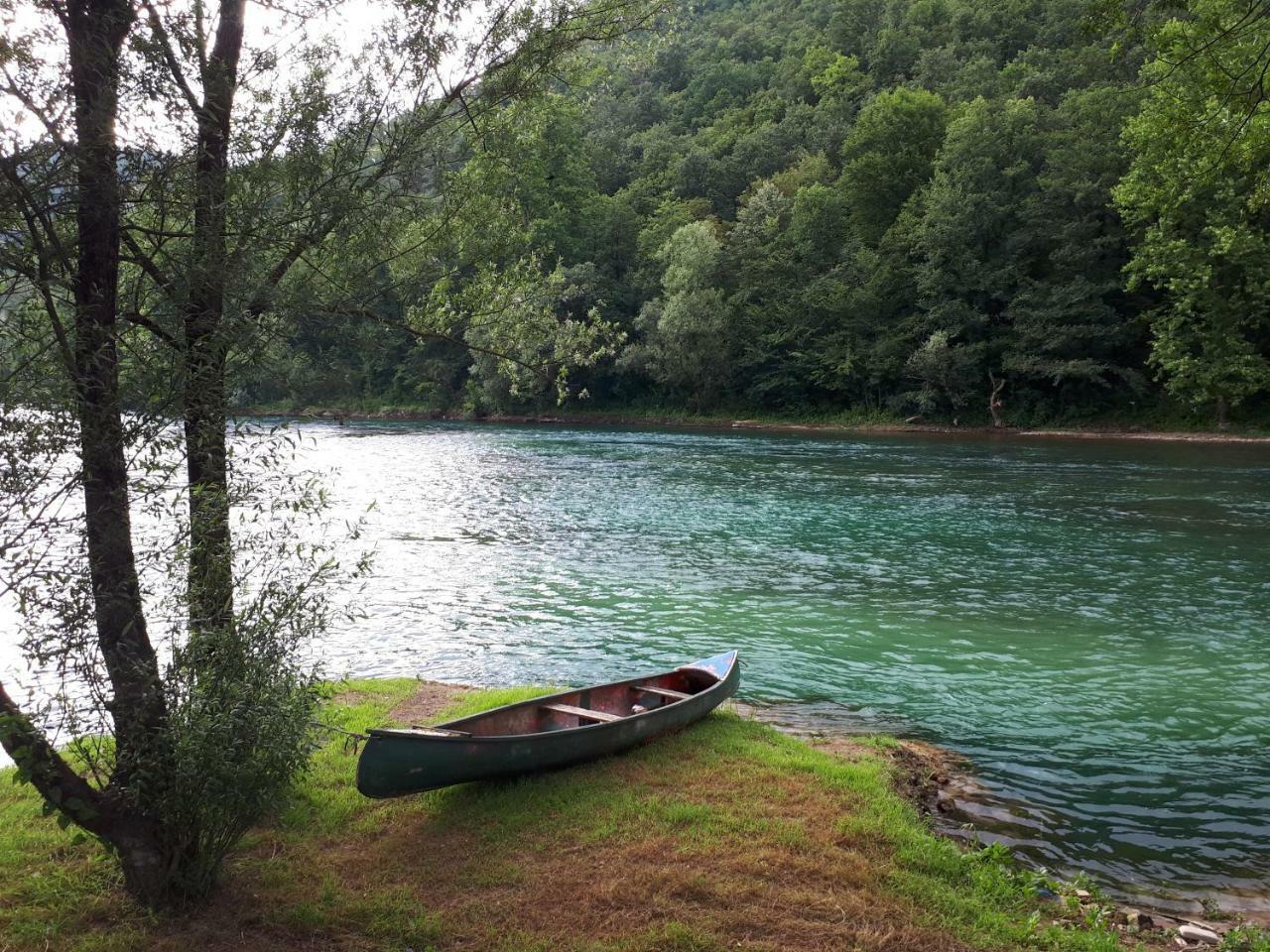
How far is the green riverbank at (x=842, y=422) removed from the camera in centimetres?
4600

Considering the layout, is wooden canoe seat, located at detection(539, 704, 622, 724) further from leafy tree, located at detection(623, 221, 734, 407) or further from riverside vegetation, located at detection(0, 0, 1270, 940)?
leafy tree, located at detection(623, 221, 734, 407)

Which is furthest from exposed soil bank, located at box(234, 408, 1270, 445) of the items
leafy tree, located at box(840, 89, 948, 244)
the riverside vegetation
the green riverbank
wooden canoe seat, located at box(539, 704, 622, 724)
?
wooden canoe seat, located at box(539, 704, 622, 724)

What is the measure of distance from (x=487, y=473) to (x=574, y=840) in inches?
1158

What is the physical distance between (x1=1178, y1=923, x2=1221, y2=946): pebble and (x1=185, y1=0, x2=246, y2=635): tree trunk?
248 inches

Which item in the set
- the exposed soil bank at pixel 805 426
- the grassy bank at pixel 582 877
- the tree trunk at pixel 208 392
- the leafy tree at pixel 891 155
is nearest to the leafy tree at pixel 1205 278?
the exposed soil bank at pixel 805 426

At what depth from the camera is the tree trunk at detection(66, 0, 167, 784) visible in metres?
4.82

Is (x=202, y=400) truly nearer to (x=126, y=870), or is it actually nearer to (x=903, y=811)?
(x=126, y=870)

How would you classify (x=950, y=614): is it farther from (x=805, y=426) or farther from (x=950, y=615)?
(x=805, y=426)

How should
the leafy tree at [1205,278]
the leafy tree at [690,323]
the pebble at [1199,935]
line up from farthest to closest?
the leafy tree at [690,323] < the leafy tree at [1205,278] < the pebble at [1199,935]

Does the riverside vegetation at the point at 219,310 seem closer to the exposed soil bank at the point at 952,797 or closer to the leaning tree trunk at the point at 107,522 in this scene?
the leaning tree trunk at the point at 107,522

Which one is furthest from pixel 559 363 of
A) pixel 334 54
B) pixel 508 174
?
pixel 334 54

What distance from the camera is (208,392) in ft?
16.6

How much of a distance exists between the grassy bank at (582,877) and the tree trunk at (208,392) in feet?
5.01

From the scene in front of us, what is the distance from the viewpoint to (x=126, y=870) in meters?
5.16
